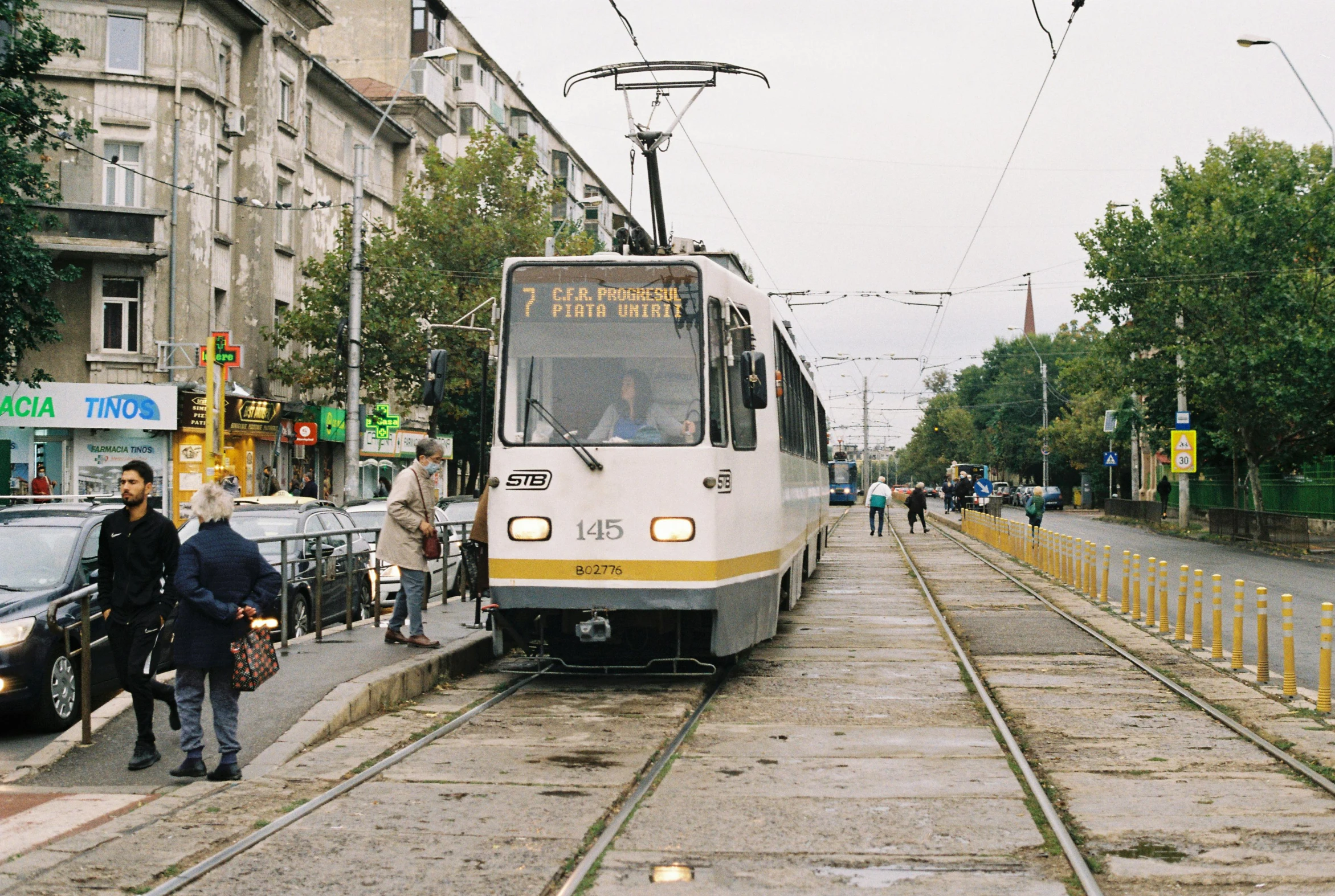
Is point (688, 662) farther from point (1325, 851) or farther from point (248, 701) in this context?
point (1325, 851)

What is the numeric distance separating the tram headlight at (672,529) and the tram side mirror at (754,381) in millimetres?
990

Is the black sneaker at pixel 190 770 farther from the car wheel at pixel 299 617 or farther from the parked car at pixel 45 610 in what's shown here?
the car wheel at pixel 299 617

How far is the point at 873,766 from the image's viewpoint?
332 inches

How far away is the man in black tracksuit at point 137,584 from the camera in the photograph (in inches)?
315

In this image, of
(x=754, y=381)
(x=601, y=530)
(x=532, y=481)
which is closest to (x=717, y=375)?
(x=754, y=381)

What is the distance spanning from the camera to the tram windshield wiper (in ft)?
36.2

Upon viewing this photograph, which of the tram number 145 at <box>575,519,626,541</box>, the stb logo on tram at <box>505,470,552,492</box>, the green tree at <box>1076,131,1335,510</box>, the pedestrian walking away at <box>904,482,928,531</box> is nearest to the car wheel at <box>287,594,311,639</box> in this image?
the stb logo on tram at <box>505,470,552,492</box>

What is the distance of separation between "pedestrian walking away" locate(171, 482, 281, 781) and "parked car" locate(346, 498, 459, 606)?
6.85 meters

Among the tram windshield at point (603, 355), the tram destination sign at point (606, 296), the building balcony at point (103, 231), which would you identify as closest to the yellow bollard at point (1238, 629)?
the tram windshield at point (603, 355)

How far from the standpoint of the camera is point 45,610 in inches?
390

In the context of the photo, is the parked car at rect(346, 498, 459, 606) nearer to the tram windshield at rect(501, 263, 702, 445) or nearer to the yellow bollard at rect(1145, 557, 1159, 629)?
the tram windshield at rect(501, 263, 702, 445)

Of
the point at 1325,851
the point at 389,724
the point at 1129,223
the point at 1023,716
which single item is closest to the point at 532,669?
the point at 389,724

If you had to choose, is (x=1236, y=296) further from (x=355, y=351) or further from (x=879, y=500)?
(x=355, y=351)

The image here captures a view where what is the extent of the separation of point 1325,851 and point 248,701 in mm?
6504
